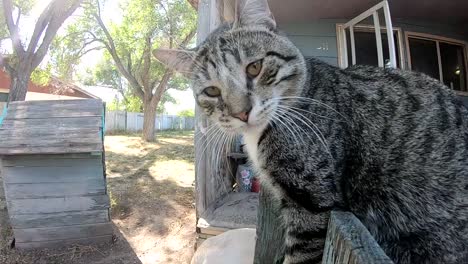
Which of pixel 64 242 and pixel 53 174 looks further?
pixel 64 242

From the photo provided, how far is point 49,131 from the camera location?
4062 millimetres

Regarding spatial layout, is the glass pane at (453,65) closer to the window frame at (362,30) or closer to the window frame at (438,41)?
the window frame at (438,41)

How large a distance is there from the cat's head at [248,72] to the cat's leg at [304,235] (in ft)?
1.30

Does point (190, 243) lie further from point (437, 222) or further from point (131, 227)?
point (437, 222)

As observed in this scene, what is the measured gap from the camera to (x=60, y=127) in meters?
4.07

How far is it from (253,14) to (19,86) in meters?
7.90

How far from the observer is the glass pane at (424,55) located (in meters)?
6.91

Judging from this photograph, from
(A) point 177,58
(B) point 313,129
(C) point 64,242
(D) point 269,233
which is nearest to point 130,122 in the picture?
(C) point 64,242

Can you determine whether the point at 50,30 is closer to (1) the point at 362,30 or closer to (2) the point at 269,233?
(1) the point at 362,30

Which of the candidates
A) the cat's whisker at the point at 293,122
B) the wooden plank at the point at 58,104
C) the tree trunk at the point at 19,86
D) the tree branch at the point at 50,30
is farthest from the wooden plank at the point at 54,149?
the tree branch at the point at 50,30

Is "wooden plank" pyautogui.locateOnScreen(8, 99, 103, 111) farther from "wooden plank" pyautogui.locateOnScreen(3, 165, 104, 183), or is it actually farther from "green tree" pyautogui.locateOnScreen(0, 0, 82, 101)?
"green tree" pyautogui.locateOnScreen(0, 0, 82, 101)

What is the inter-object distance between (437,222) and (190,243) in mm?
4599

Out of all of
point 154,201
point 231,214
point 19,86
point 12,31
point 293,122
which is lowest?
point 154,201

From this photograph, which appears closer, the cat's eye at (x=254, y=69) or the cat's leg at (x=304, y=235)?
the cat's leg at (x=304, y=235)
